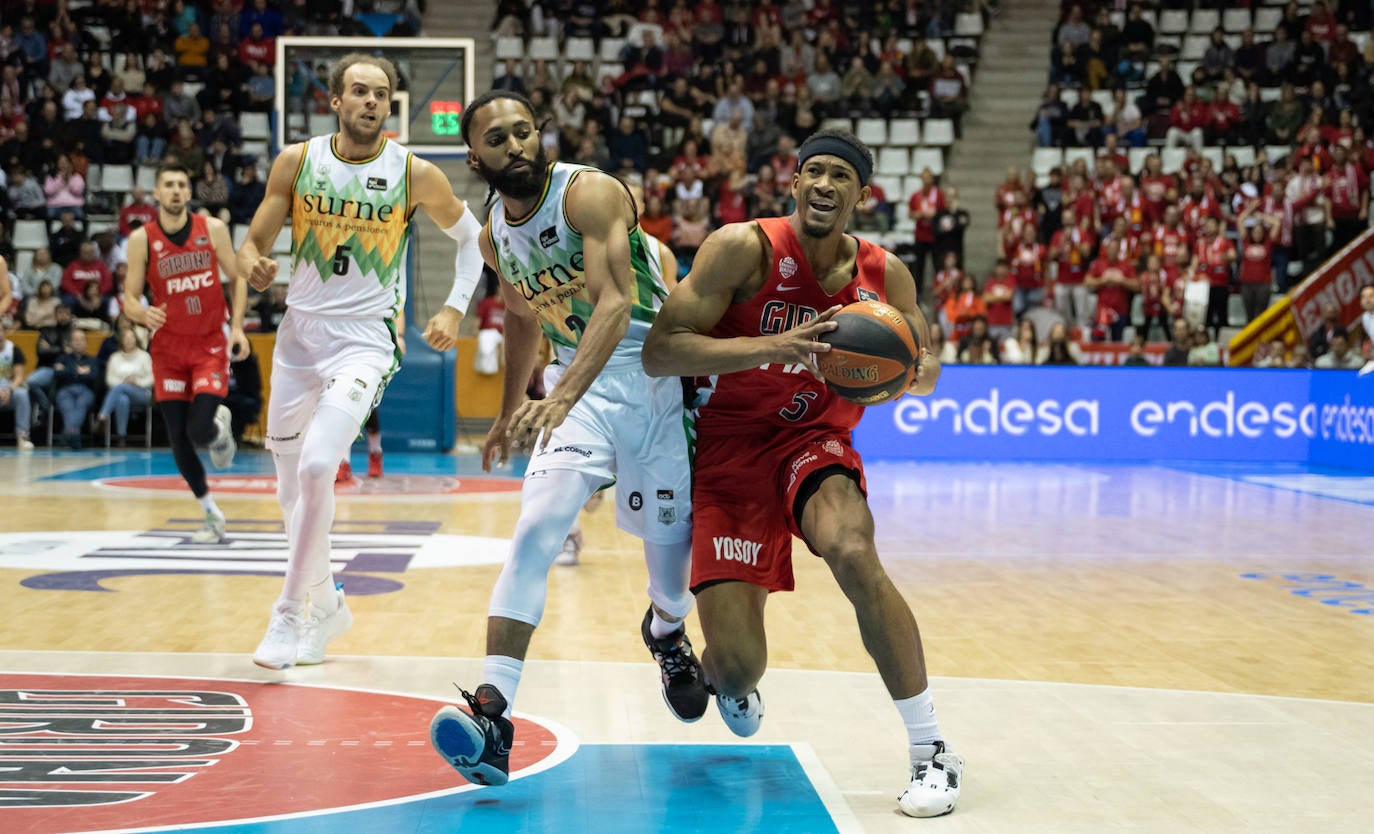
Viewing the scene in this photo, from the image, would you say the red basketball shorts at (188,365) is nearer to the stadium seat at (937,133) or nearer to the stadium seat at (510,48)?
the stadium seat at (510,48)

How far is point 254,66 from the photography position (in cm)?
2156

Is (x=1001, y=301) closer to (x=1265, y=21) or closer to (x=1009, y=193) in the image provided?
(x=1009, y=193)

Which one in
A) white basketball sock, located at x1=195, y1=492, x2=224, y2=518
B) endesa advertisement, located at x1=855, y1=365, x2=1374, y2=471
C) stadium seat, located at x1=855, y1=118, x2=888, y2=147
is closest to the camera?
white basketball sock, located at x1=195, y1=492, x2=224, y2=518

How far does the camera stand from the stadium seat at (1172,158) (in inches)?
827

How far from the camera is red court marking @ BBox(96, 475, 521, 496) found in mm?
12156

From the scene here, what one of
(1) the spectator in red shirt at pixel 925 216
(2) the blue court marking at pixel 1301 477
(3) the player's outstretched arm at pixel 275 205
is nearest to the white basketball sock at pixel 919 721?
(3) the player's outstretched arm at pixel 275 205

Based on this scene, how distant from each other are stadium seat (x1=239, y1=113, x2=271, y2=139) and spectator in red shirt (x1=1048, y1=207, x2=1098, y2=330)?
1098 centimetres

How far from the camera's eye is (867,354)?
4.03m

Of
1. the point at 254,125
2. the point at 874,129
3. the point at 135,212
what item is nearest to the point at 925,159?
the point at 874,129

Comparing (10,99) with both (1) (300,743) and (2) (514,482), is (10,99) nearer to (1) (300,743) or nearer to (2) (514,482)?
(2) (514,482)

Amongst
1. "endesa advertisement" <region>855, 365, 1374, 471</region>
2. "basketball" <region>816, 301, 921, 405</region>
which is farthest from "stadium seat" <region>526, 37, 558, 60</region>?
"basketball" <region>816, 301, 921, 405</region>

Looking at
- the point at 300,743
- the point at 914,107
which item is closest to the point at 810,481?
the point at 300,743

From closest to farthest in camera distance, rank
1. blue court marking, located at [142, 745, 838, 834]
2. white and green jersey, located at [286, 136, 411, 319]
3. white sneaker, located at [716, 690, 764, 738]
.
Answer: blue court marking, located at [142, 745, 838, 834] < white sneaker, located at [716, 690, 764, 738] < white and green jersey, located at [286, 136, 411, 319]

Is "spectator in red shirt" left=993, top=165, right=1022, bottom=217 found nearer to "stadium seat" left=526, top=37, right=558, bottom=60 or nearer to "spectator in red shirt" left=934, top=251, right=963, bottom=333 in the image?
"spectator in red shirt" left=934, top=251, right=963, bottom=333
